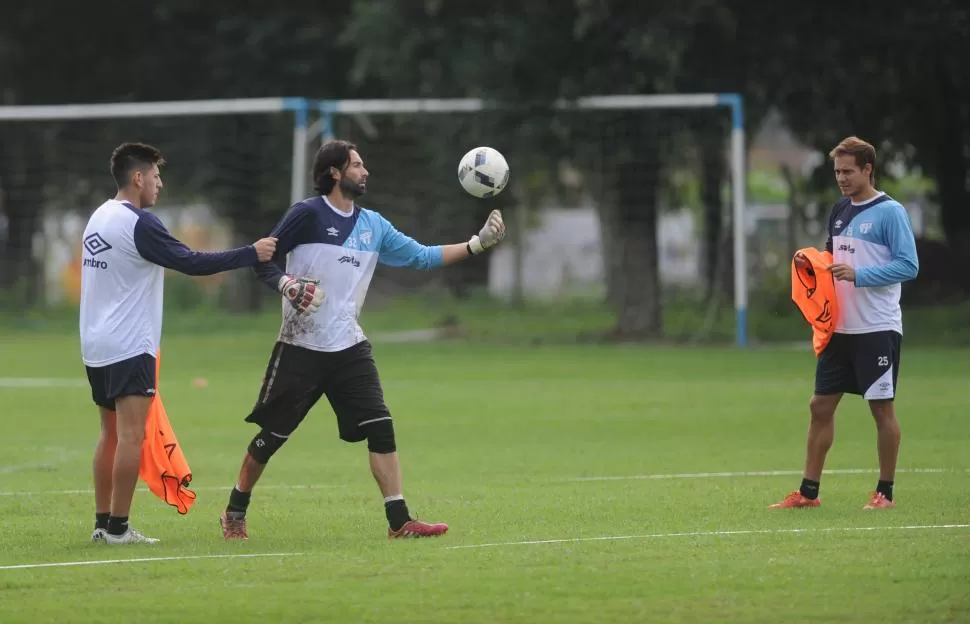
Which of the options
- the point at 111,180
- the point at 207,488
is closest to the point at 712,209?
the point at 111,180

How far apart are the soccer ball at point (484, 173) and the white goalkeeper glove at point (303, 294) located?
141cm

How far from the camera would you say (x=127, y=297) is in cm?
924

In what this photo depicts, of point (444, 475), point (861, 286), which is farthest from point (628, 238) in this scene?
point (861, 286)

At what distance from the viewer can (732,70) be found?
1085 inches

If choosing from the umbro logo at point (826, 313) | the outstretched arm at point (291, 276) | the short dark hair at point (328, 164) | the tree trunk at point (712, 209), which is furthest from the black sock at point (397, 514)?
the tree trunk at point (712, 209)

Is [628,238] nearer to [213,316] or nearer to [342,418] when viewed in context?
[213,316]

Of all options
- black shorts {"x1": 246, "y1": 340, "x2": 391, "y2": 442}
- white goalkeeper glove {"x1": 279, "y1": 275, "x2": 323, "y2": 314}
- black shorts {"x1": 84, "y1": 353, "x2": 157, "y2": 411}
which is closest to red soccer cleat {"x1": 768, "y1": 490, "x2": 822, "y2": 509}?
black shorts {"x1": 246, "y1": 340, "x2": 391, "y2": 442}

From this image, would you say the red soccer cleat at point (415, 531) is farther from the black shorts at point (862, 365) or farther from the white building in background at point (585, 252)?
the white building in background at point (585, 252)

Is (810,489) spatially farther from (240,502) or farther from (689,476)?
(240,502)

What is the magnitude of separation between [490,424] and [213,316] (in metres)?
18.2

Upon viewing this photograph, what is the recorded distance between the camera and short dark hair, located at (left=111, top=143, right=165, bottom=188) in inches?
367

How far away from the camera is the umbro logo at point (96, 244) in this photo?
30.2ft

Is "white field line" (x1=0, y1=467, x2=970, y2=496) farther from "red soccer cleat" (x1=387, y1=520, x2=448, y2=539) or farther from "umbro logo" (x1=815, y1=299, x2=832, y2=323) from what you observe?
"red soccer cleat" (x1=387, y1=520, x2=448, y2=539)

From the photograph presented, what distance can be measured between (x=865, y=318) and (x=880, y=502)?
1188 millimetres
